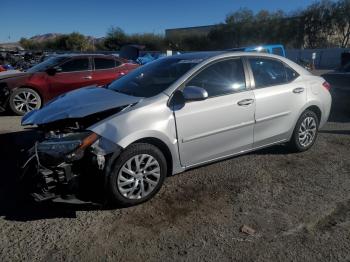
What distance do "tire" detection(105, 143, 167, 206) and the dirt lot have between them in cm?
13

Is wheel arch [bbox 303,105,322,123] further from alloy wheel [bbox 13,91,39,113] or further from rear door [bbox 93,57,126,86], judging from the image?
alloy wheel [bbox 13,91,39,113]

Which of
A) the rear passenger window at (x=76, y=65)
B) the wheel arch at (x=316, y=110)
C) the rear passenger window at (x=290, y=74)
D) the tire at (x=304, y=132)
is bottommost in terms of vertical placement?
the tire at (x=304, y=132)

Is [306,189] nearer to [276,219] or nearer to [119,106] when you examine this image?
[276,219]

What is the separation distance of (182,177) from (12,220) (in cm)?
202

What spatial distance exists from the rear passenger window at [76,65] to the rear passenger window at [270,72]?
564 centimetres

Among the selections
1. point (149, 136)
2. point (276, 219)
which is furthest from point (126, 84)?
point (276, 219)

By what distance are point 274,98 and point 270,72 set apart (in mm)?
424

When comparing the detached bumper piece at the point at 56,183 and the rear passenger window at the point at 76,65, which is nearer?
the detached bumper piece at the point at 56,183

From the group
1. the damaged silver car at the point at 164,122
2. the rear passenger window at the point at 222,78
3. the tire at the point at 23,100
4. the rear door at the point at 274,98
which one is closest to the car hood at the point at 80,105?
the damaged silver car at the point at 164,122

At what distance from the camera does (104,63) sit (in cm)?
974

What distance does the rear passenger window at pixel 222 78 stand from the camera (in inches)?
173

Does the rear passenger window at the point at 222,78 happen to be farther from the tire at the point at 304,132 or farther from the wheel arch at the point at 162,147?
the tire at the point at 304,132

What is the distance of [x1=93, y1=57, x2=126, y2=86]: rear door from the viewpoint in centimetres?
945

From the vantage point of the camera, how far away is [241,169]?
4.93 metres
